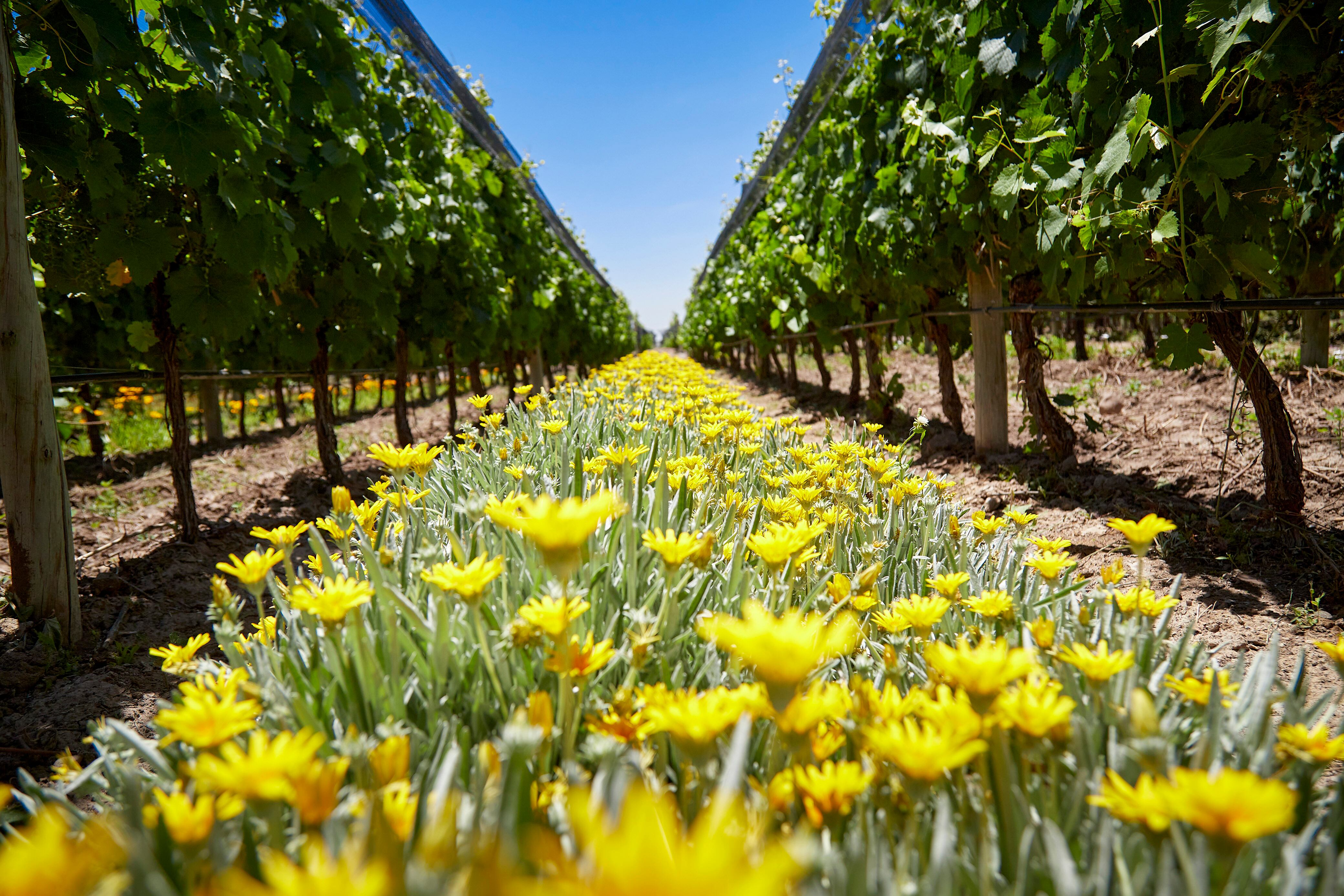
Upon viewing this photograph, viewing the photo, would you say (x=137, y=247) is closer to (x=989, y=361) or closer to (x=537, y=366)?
(x=989, y=361)

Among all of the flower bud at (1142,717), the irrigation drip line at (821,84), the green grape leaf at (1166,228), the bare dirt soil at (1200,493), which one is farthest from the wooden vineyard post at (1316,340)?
the flower bud at (1142,717)

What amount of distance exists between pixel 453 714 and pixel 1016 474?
340cm

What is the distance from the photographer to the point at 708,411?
2895 millimetres

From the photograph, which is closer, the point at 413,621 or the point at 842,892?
the point at 842,892

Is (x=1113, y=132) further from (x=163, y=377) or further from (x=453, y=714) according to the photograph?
(x=163, y=377)

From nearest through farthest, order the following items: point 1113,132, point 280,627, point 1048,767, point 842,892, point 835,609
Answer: point 842,892
point 1048,767
point 835,609
point 280,627
point 1113,132

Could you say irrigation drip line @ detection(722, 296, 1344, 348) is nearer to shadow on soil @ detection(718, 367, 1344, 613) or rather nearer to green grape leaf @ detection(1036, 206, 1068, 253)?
green grape leaf @ detection(1036, 206, 1068, 253)

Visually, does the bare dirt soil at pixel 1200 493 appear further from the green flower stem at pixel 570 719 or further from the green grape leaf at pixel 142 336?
the green grape leaf at pixel 142 336

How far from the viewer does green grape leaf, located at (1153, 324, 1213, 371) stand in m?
2.26

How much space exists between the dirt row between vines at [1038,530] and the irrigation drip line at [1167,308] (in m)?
0.77

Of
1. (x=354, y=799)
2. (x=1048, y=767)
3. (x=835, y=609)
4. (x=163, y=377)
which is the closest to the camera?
(x=354, y=799)

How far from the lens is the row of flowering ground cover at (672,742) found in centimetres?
54

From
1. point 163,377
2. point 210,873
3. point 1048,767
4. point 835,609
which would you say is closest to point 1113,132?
point 835,609

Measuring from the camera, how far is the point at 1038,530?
279 cm
